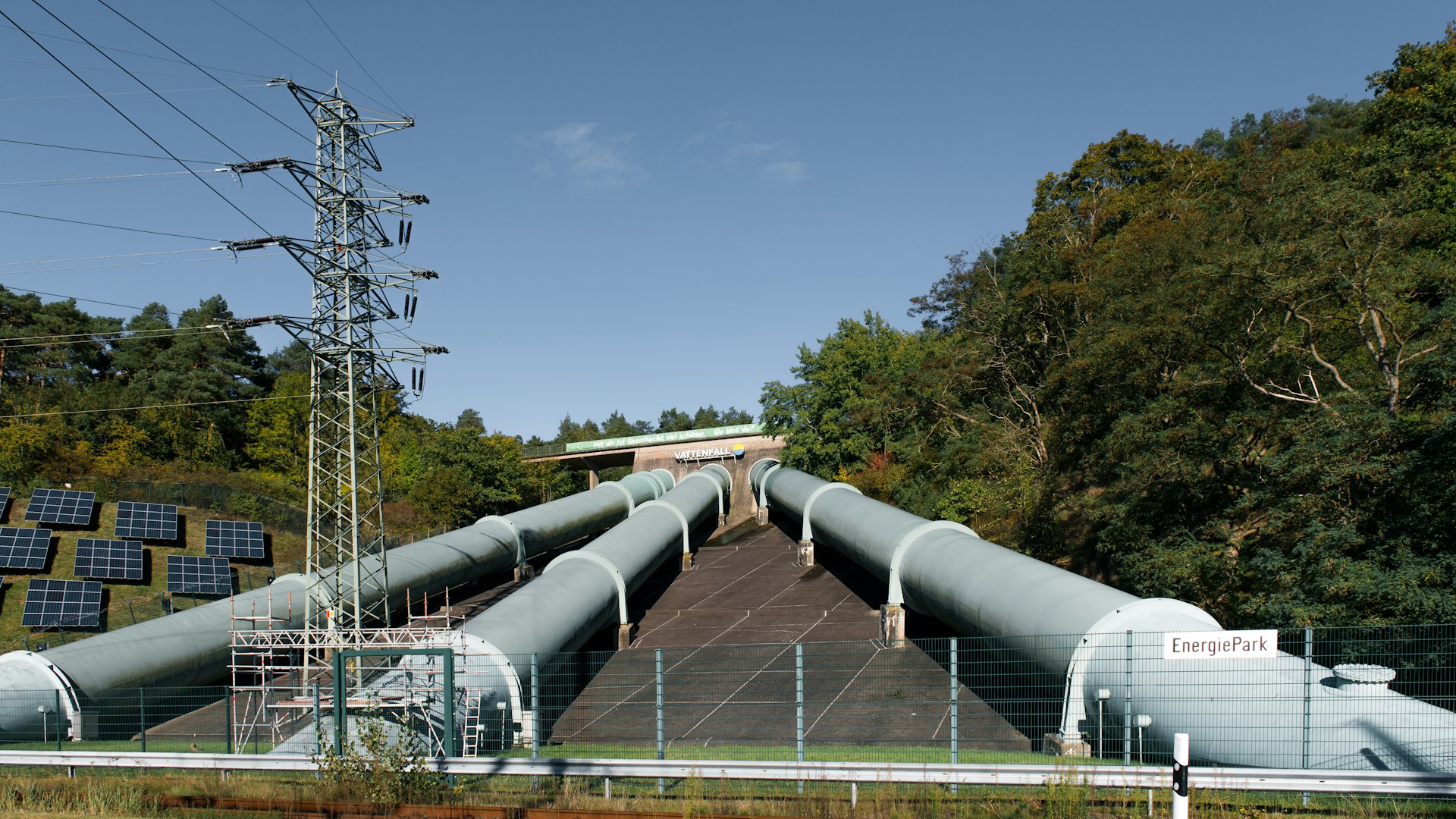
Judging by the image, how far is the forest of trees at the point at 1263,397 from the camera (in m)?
14.3

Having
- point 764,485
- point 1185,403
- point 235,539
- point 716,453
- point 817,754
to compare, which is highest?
point 1185,403

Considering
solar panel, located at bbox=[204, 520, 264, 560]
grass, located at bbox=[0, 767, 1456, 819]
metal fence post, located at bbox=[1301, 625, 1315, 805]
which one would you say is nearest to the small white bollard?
grass, located at bbox=[0, 767, 1456, 819]

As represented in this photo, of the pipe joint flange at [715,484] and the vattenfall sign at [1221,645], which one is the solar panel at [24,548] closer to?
the pipe joint flange at [715,484]

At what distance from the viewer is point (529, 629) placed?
1487 cm

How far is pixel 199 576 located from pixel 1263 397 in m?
32.4

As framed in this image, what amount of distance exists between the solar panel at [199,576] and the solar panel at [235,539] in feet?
11.3

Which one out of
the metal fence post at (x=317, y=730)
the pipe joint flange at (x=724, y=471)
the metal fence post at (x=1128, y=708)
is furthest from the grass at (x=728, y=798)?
the pipe joint flange at (x=724, y=471)

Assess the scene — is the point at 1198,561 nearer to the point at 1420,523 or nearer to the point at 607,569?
the point at 1420,523

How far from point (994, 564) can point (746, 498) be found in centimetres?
4294

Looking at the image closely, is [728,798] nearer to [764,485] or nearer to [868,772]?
[868,772]

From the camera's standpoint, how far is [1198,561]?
16.9 m

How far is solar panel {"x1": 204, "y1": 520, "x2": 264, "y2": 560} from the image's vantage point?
109ft

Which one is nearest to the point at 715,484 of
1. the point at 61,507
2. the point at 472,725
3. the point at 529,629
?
the point at 61,507

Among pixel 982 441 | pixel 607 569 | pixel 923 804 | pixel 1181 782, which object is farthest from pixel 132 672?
pixel 982 441
